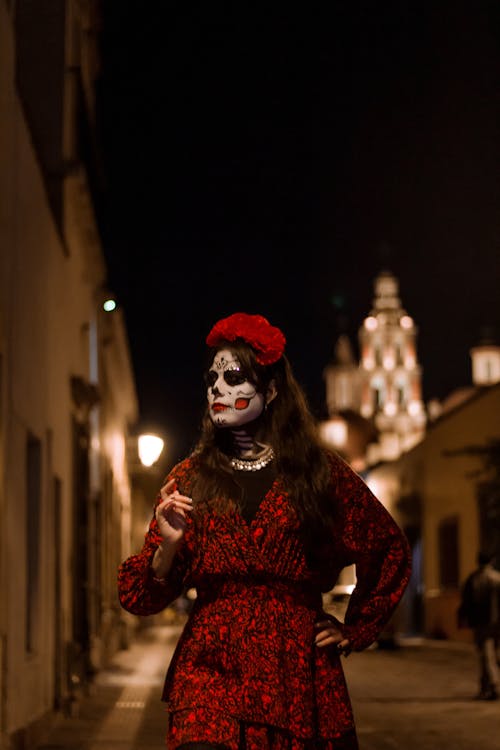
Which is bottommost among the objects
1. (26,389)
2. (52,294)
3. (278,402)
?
(278,402)

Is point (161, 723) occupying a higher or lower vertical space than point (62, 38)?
lower

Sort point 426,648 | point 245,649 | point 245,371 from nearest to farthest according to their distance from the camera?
1. point 245,649
2. point 245,371
3. point 426,648

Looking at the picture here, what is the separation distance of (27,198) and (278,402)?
321 inches

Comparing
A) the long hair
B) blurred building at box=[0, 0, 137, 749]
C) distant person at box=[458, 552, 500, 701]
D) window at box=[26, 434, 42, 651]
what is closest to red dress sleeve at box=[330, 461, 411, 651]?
the long hair

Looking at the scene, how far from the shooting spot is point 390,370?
142 m

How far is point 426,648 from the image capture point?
31859 millimetres

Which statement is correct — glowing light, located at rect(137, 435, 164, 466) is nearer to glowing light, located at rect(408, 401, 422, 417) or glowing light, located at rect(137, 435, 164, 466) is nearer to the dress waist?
the dress waist

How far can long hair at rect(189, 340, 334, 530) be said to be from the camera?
4.67 meters

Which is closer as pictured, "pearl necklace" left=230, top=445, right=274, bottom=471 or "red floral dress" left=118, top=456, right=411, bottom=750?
"red floral dress" left=118, top=456, right=411, bottom=750

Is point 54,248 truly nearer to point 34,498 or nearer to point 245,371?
point 34,498

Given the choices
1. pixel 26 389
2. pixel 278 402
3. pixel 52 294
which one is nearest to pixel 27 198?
pixel 26 389

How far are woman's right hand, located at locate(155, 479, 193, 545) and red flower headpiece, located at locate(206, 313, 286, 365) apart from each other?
56cm

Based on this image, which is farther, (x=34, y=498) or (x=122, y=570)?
(x=34, y=498)

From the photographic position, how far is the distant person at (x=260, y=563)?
4.46 metres
